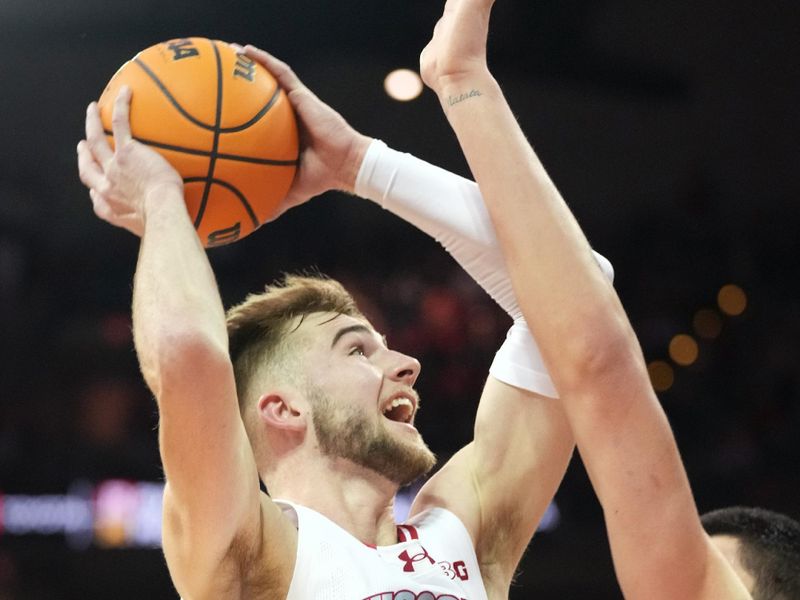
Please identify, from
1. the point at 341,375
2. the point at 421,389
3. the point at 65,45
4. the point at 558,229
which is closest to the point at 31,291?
the point at 65,45

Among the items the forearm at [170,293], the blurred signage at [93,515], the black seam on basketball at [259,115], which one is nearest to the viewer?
the forearm at [170,293]

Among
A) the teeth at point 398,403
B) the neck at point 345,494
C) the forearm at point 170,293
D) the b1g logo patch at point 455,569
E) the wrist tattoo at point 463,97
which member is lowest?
the b1g logo patch at point 455,569

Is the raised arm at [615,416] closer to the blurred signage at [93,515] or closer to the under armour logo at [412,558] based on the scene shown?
the under armour logo at [412,558]

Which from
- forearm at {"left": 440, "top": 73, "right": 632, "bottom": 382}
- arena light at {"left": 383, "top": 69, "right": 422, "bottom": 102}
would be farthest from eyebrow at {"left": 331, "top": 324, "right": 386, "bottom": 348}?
arena light at {"left": 383, "top": 69, "right": 422, "bottom": 102}

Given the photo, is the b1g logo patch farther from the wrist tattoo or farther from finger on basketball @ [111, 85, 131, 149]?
finger on basketball @ [111, 85, 131, 149]

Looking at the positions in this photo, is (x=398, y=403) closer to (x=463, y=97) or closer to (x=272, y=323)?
(x=272, y=323)

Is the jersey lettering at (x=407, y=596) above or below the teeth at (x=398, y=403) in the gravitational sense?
below

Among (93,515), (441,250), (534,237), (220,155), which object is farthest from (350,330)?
(441,250)

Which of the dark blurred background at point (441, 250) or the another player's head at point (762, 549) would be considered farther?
the dark blurred background at point (441, 250)

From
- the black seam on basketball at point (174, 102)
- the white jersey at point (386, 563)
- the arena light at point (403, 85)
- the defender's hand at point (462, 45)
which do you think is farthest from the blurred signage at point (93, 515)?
the defender's hand at point (462, 45)

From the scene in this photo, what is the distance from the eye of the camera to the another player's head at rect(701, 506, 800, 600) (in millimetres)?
2398

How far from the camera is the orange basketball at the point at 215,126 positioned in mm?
2225

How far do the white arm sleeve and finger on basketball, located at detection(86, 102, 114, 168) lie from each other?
0.55 meters

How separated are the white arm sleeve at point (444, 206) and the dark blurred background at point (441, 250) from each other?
4.97 meters
